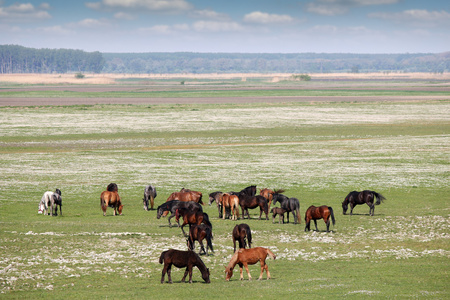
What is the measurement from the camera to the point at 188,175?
45188 mm

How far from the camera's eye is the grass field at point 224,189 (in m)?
18.7

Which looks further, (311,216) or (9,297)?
(311,216)

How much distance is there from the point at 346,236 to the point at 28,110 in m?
91.8

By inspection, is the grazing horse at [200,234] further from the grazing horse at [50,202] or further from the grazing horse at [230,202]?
the grazing horse at [50,202]

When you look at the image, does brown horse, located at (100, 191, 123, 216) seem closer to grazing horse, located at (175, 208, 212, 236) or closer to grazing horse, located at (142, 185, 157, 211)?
grazing horse, located at (142, 185, 157, 211)

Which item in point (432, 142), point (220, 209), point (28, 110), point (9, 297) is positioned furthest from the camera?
point (28, 110)

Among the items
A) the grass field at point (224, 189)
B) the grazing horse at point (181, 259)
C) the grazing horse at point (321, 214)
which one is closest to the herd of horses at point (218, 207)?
the grazing horse at point (321, 214)

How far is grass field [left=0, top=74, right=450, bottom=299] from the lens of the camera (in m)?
18.7

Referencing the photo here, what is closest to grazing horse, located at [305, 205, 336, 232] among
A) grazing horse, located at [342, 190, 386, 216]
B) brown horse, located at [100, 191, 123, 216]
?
grazing horse, located at [342, 190, 386, 216]

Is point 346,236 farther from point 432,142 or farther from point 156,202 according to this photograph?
point 432,142

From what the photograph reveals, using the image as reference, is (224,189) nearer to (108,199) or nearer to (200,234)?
(108,199)

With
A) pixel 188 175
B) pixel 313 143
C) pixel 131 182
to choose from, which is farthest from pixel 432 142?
pixel 131 182

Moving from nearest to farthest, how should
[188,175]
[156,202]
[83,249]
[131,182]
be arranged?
[83,249], [156,202], [131,182], [188,175]

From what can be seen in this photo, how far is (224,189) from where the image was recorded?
39062 mm
